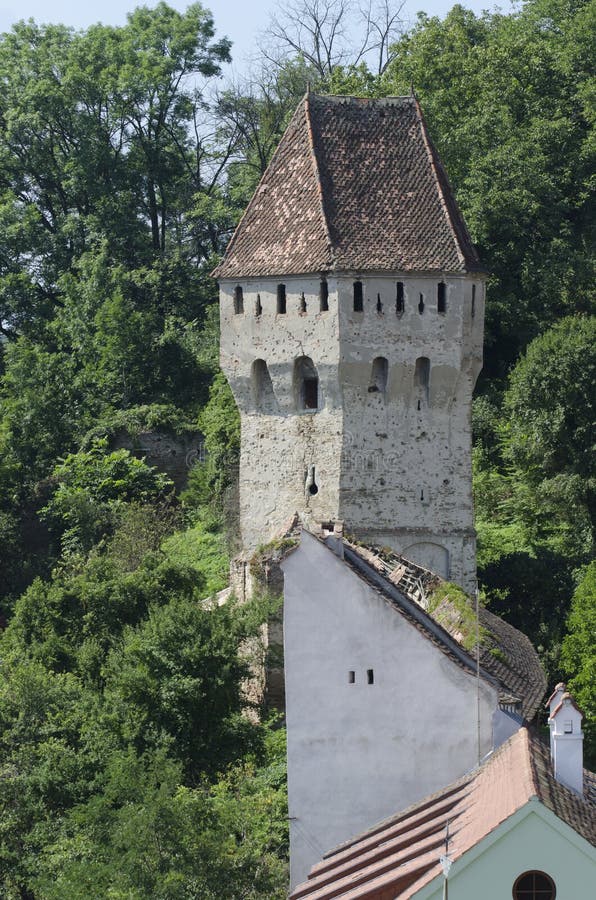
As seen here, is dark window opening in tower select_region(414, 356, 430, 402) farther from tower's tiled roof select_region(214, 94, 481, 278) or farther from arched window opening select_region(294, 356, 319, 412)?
arched window opening select_region(294, 356, 319, 412)

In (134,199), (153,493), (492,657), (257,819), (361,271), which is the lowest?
(257,819)

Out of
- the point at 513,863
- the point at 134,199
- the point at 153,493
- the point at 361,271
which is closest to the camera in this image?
the point at 513,863

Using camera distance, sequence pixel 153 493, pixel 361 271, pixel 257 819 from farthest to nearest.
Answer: pixel 153 493, pixel 361 271, pixel 257 819

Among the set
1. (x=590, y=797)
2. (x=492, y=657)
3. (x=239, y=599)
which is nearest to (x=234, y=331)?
(x=239, y=599)

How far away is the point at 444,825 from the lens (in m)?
27.3

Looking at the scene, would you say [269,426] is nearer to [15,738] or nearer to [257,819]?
[15,738]

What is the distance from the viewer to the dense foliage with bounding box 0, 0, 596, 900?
3641 centimetres

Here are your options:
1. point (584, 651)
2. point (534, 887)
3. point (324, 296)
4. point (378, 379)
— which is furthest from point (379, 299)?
point (534, 887)

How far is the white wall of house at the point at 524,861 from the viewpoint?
2473 centimetres

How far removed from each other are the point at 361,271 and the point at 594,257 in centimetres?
1395

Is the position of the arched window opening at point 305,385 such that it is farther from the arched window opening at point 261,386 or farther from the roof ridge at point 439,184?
the roof ridge at point 439,184

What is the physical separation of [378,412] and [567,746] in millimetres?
16047

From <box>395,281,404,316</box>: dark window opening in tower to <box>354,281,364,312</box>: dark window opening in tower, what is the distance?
639 mm

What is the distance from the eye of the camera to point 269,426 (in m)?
44.3
